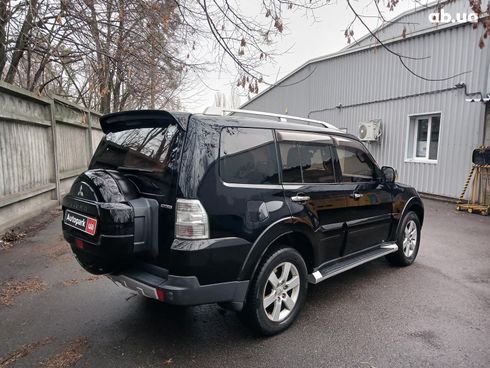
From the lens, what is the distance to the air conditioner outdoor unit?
41.0ft

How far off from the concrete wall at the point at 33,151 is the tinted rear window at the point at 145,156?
11.6 ft

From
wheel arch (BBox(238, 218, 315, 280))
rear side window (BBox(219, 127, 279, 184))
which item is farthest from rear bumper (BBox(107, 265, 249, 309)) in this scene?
rear side window (BBox(219, 127, 279, 184))

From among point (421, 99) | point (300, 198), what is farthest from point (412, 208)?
point (421, 99)

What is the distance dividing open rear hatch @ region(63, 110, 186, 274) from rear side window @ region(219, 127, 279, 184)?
0.38 m

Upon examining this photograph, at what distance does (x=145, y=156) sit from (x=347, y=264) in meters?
2.44

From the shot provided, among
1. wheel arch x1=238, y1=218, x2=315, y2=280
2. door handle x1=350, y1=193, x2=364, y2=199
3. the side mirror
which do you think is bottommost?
wheel arch x1=238, y1=218, x2=315, y2=280

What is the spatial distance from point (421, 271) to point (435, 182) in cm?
681

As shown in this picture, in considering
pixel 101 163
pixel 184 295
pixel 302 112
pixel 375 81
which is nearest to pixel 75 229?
pixel 101 163

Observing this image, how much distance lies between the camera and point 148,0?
5832 mm

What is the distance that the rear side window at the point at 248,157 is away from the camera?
2854 millimetres

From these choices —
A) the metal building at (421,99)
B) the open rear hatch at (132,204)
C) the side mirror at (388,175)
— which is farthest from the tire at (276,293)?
the metal building at (421,99)

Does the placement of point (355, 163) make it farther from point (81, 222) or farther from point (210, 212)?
point (81, 222)

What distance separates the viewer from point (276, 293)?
3170 millimetres

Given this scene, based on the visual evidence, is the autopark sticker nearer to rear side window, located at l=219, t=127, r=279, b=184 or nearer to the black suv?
the black suv
